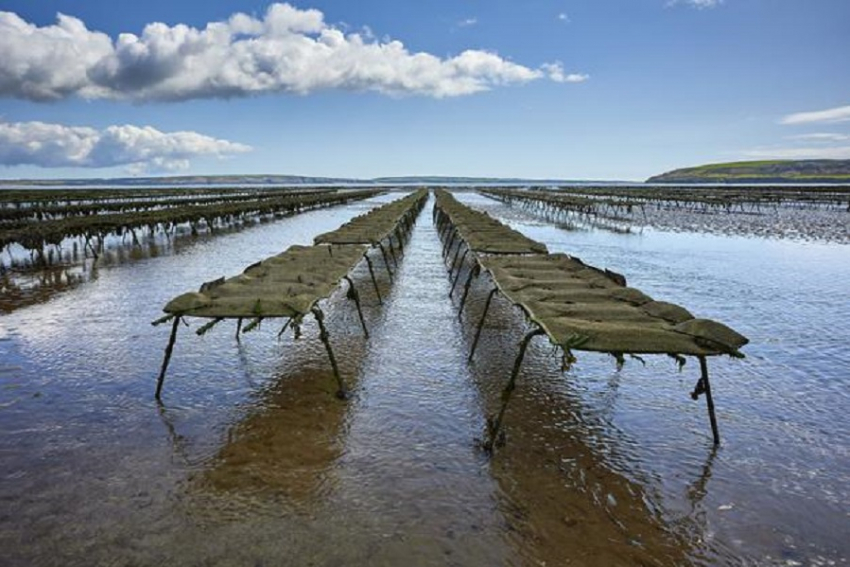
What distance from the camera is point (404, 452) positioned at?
17.9 feet

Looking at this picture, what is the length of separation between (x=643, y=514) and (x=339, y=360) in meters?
5.04

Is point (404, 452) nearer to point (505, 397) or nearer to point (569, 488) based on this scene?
point (505, 397)

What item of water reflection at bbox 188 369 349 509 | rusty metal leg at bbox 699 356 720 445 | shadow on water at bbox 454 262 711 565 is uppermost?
rusty metal leg at bbox 699 356 720 445

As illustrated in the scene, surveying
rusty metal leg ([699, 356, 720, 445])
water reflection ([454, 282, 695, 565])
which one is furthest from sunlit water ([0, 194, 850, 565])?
rusty metal leg ([699, 356, 720, 445])

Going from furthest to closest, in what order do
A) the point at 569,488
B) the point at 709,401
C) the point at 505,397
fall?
1. the point at 709,401
2. the point at 505,397
3. the point at 569,488

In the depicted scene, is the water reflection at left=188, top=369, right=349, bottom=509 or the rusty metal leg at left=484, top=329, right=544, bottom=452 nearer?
the water reflection at left=188, top=369, right=349, bottom=509

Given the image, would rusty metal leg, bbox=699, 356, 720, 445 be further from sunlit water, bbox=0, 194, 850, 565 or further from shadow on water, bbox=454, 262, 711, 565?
shadow on water, bbox=454, 262, 711, 565

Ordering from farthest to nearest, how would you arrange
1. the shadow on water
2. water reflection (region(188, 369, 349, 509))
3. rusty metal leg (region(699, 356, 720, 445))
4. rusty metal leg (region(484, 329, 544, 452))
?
rusty metal leg (region(699, 356, 720, 445)), rusty metal leg (region(484, 329, 544, 452)), water reflection (region(188, 369, 349, 509)), the shadow on water

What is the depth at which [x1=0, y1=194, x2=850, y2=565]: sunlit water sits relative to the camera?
4.15 metres

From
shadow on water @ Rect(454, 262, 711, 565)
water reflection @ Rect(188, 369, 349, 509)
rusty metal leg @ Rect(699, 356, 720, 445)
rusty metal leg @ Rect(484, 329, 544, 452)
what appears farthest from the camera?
rusty metal leg @ Rect(699, 356, 720, 445)

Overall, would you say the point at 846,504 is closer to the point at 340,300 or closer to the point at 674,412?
the point at 674,412

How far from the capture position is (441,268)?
18219 mm

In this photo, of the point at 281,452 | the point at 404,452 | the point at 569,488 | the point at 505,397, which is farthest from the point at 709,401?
the point at 281,452

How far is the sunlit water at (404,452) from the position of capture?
4148mm
